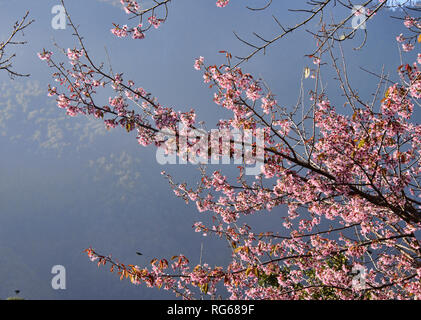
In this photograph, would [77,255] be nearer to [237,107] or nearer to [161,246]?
[161,246]

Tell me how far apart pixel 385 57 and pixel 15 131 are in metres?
153

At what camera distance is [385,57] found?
469ft

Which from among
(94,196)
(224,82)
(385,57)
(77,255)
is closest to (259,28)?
(385,57)

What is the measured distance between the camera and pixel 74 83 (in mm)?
3701

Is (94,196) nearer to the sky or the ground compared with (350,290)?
nearer to the sky

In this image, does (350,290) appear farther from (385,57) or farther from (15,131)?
(385,57)

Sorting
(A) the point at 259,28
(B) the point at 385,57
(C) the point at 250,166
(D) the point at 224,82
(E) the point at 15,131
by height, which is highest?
(A) the point at 259,28

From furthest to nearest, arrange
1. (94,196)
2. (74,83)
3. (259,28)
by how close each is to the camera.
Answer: (259,28) → (94,196) → (74,83)
